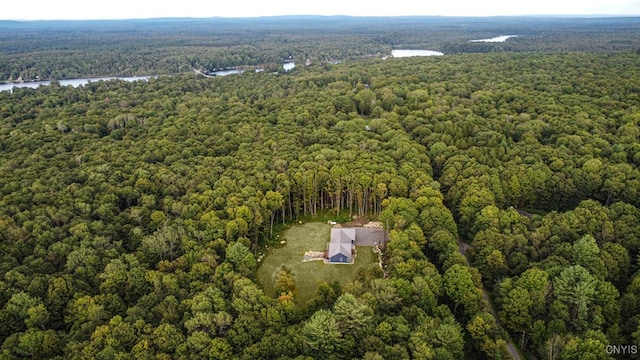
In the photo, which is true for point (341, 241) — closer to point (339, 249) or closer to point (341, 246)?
point (341, 246)

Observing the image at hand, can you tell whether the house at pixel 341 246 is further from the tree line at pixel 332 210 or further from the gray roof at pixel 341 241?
the tree line at pixel 332 210

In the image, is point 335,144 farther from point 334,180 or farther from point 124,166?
point 124,166

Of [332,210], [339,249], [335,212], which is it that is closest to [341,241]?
[339,249]

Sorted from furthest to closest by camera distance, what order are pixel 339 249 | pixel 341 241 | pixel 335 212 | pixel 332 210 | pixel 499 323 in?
pixel 332 210
pixel 335 212
pixel 341 241
pixel 339 249
pixel 499 323

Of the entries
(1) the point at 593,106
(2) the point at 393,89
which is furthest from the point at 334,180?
(1) the point at 593,106

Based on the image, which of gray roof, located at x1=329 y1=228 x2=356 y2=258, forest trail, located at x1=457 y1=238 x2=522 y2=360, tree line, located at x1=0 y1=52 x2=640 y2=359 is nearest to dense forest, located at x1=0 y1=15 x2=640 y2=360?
tree line, located at x1=0 y1=52 x2=640 y2=359
